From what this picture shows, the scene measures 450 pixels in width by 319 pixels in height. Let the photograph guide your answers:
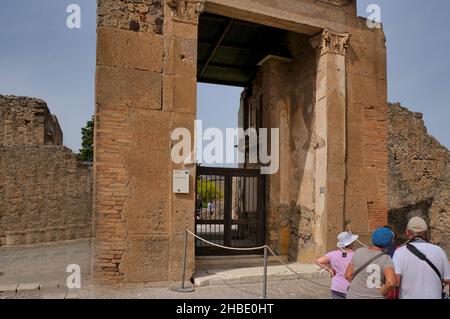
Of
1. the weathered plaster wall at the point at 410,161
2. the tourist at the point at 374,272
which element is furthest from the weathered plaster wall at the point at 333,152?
the weathered plaster wall at the point at 410,161

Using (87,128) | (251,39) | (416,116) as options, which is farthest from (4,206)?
(87,128)

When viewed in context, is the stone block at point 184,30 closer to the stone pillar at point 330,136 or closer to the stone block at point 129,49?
the stone block at point 129,49

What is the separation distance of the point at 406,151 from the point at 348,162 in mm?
10498

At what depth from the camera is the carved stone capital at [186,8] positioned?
7.92 metres

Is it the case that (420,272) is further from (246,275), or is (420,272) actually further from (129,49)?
(129,49)

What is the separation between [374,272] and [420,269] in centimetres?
40

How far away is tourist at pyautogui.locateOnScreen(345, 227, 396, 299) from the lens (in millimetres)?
3780

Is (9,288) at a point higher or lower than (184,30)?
lower

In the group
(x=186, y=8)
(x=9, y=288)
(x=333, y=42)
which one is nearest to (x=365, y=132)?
(x=333, y=42)

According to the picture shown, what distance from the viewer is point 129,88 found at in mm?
7523

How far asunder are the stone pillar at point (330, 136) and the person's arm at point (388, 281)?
5201 mm

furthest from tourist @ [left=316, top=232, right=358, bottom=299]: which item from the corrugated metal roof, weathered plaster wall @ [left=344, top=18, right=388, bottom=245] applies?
the corrugated metal roof

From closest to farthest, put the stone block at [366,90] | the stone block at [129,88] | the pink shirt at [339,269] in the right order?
the pink shirt at [339,269], the stone block at [129,88], the stone block at [366,90]

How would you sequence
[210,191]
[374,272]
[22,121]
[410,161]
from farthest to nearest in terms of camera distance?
[410,161]
[22,121]
[210,191]
[374,272]
